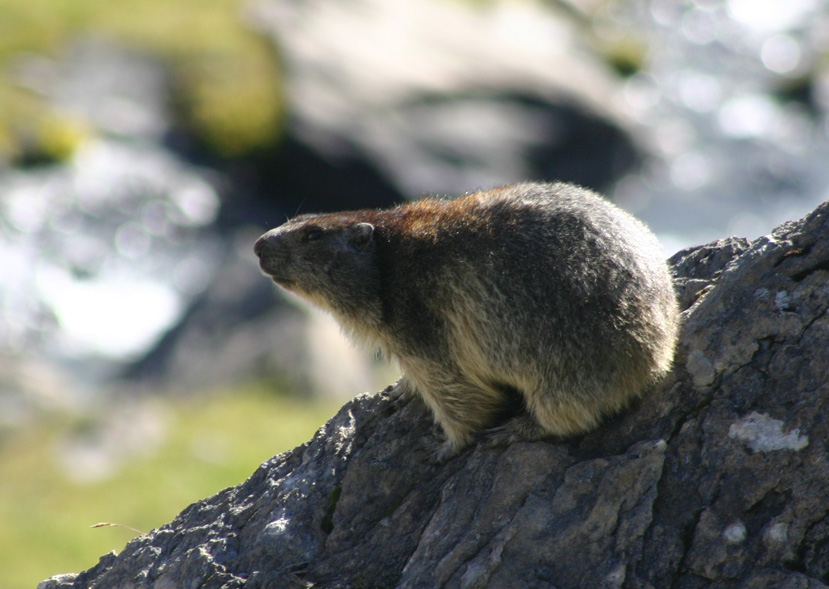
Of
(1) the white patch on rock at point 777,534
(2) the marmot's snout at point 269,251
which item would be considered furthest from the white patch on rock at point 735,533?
(2) the marmot's snout at point 269,251

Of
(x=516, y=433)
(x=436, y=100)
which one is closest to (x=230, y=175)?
(x=436, y=100)

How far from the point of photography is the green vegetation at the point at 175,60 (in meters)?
25.6

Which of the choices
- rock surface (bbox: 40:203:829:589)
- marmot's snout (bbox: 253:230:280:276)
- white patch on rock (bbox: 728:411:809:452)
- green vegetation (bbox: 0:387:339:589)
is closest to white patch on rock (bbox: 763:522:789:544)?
rock surface (bbox: 40:203:829:589)

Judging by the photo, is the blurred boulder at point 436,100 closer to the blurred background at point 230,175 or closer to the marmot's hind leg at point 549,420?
the blurred background at point 230,175

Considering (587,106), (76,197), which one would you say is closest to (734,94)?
(587,106)

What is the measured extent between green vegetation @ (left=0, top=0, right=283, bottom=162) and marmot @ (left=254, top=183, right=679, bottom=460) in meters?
18.2

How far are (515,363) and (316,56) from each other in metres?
22.9

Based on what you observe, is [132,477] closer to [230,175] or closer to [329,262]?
[329,262]

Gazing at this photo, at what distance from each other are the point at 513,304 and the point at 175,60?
79.3 feet

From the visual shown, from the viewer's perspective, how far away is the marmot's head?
8375 mm

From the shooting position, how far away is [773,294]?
7000 mm

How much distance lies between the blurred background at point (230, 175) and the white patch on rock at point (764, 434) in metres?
12.1

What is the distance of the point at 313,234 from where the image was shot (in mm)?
8867

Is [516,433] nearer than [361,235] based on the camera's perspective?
Yes
